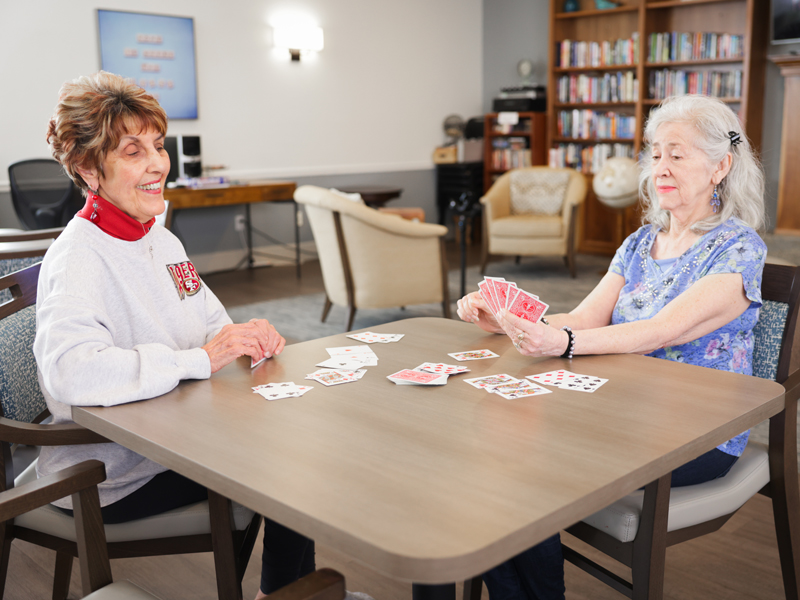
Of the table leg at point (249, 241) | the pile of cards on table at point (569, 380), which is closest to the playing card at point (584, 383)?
the pile of cards on table at point (569, 380)

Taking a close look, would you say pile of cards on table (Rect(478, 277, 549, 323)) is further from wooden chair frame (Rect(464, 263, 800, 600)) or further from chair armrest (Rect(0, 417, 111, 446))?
chair armrest (Rect(0, 417, 111, 446))

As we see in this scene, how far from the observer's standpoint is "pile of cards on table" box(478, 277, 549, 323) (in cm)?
158

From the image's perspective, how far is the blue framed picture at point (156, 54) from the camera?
5.87 metres

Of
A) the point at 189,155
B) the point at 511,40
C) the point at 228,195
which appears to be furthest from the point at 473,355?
the point at 511,40

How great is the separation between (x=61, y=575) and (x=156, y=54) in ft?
17.4

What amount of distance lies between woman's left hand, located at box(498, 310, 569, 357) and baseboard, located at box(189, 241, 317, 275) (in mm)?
5509

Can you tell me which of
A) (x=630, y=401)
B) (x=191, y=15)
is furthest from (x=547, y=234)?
(x=630, y=401)

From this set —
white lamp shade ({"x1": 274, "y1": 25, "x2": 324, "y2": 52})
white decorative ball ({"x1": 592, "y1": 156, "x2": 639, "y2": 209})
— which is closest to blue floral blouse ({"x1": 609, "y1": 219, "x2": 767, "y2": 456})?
white decorative ball ({"x1": 592, "y1": 156, "x2": 639, "y2": 209})

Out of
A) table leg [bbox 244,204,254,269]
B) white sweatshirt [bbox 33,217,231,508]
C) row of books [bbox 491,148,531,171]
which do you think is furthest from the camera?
row of books [bbox 491,148,531,171]

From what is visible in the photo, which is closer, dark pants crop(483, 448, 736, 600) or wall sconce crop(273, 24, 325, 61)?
dark pants crop(483, 448, 736, 600)

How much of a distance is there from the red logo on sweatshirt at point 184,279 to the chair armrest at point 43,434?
36cm

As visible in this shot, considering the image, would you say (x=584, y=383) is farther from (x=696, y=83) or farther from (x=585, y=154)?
(x=585, y=154)

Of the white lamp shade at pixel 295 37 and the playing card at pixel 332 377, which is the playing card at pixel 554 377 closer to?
the playing card at pixel 332 377

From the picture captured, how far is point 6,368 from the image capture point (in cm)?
147
